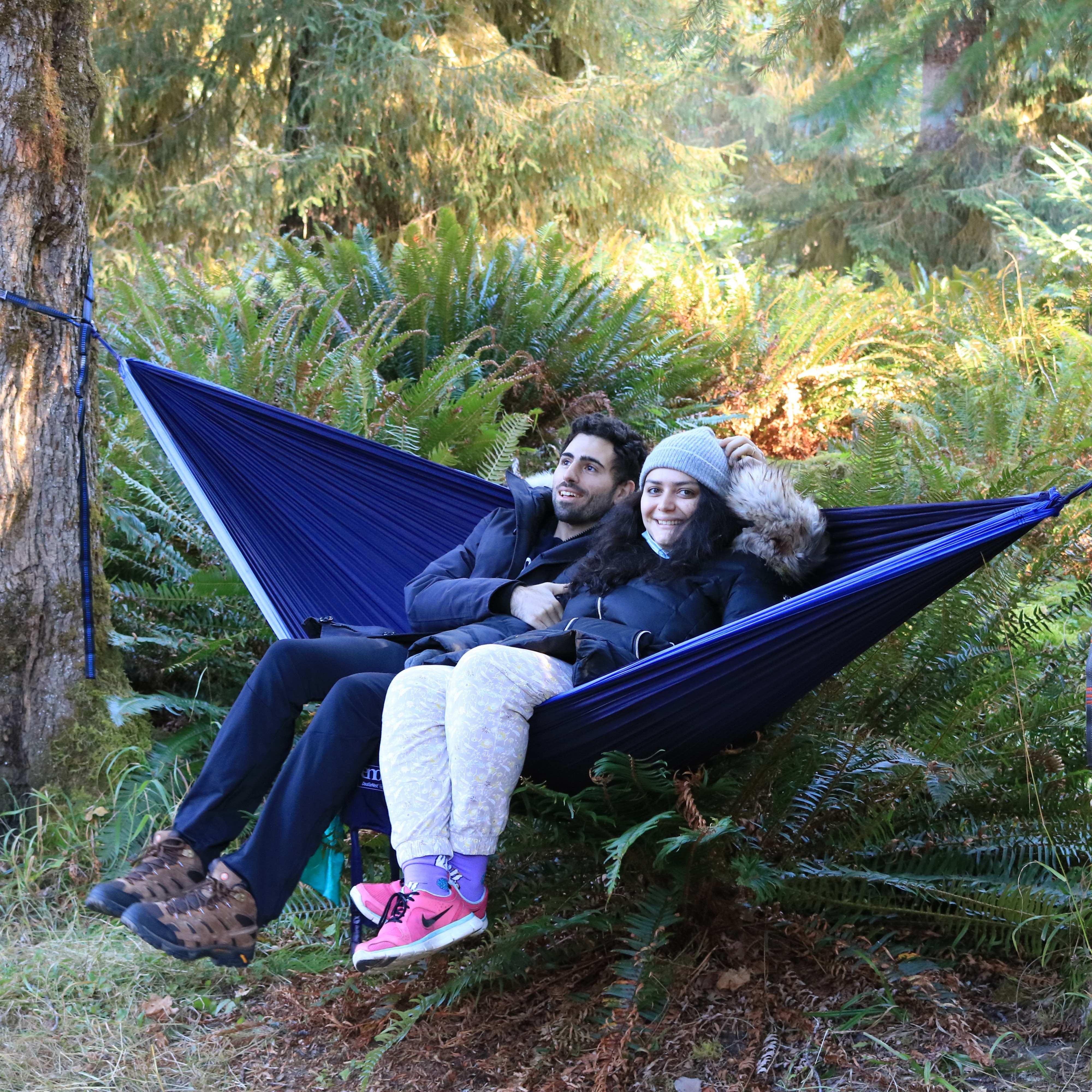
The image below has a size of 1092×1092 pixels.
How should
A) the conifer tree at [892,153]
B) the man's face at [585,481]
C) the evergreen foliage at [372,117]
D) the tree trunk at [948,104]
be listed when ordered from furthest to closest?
the tree trunk at [948,104] → the evergreen foliage at [372,117] → the conifer tree at [892,153] → the man's face at [585,481]

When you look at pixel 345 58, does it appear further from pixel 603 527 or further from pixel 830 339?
pixel 603 527

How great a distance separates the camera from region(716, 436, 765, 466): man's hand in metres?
2.08

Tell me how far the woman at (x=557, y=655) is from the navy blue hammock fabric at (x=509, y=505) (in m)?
0.09

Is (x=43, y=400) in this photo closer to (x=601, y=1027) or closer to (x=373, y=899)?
(x=373, y=899)

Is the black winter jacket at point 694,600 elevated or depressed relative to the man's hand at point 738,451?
depressed

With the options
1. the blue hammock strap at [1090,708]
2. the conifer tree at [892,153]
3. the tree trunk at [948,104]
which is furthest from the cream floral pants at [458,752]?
the tree trunk at [948,104]

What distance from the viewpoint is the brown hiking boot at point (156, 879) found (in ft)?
5.48

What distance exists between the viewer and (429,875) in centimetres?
163

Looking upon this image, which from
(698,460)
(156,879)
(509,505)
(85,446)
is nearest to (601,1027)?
(156,879)

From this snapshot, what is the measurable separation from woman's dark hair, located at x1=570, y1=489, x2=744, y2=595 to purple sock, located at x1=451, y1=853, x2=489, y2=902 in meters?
0.60

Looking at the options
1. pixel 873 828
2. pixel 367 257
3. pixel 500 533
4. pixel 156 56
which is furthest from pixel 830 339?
pixel 156 56

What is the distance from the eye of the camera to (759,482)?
1.92m

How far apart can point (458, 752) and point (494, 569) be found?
0.67m

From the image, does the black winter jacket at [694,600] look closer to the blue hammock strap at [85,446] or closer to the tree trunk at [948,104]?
the blue hammock strap at [85,446]
